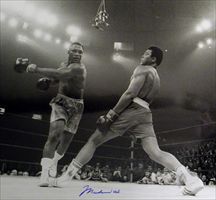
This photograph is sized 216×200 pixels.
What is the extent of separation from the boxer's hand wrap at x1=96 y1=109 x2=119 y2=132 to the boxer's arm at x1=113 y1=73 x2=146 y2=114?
4cm

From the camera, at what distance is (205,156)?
8.09 ft

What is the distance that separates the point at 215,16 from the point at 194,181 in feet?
4.82

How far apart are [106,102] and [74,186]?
68cm

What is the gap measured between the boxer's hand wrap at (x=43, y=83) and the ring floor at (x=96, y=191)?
685 millimetres

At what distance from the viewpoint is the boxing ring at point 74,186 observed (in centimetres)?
210

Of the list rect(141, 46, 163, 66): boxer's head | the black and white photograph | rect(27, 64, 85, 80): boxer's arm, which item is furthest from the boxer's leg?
rect(141, 46, 163, 66): boxer's head

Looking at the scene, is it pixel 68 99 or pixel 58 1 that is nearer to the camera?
pixel 68 99

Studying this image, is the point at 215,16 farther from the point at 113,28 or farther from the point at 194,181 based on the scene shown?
the point at 194,181

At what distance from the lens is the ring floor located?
6.70ft

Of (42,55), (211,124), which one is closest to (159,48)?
(211,124)

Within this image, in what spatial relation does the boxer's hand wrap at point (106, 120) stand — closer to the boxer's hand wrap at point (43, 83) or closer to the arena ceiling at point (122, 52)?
the arena ceiling at point (122, 52)

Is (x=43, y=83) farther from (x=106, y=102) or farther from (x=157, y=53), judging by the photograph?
(x=157, y=53)

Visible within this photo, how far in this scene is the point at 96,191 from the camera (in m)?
2.19
